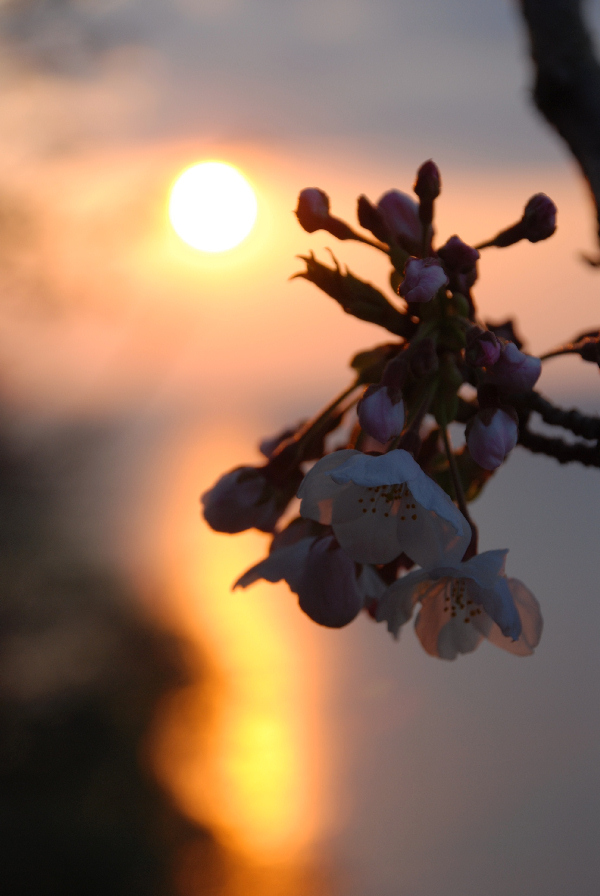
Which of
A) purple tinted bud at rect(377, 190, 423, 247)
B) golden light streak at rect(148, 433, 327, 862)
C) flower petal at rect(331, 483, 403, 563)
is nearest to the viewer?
flower petal at rect(331, 483, 403, 563)

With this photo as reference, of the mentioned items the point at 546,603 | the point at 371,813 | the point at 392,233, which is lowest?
the point at 371,813

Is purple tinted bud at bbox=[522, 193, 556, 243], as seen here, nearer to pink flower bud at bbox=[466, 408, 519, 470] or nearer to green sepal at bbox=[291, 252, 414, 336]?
green sepal at bbox=[291, 252, 414, 336]

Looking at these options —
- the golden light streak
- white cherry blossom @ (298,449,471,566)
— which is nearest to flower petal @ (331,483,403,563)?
white cherry blossom @ (298,449,471,566)

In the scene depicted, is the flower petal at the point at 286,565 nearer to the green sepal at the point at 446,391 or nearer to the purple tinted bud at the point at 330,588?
the purple tinted bud at the point at 330,588

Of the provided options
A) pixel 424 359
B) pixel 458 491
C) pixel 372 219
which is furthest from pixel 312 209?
pixel 458 491

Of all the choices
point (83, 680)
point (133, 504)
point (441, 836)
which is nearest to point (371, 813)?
point (441, 836)

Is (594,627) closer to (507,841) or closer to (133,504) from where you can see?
(507,841)
